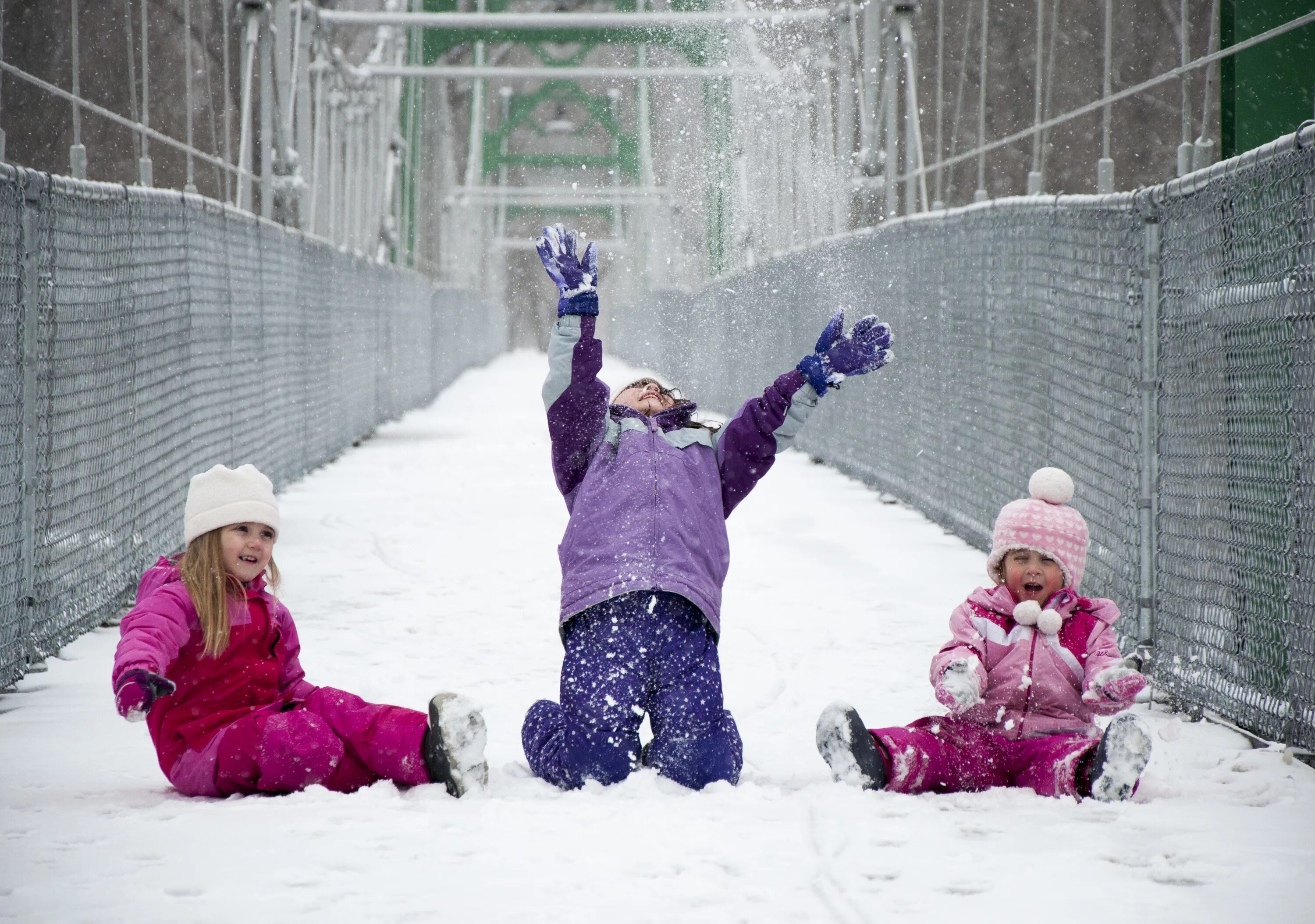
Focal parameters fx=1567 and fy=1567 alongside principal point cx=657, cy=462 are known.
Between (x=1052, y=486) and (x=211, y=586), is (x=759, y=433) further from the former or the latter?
(x=211, y=586)

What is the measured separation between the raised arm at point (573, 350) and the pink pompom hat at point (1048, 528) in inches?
41.0

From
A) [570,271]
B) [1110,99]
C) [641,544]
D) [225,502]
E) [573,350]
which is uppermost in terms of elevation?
[1110,99]

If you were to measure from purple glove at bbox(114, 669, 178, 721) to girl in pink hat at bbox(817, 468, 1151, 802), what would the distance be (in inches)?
56.8

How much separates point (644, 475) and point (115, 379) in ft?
9.68

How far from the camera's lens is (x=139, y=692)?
3.10 m

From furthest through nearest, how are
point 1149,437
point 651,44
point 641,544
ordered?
point 651,44 < point 1149,437 < point 641,544

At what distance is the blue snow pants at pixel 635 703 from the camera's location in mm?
3559

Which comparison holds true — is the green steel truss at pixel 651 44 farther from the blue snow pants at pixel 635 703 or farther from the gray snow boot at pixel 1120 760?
the gray snow boot at pixel 1120 760

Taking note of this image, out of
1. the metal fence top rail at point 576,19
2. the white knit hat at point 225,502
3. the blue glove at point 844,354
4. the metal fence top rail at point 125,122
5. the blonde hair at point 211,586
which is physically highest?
the metal fence top rail at point 576,19

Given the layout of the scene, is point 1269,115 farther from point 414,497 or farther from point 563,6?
point 563,6

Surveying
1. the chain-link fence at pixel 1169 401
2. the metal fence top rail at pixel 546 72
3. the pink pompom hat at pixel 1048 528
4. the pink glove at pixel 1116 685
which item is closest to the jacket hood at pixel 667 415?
the pink pompom hat at pixel 1048 528

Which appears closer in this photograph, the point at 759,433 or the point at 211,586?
Result: the point at 211,586

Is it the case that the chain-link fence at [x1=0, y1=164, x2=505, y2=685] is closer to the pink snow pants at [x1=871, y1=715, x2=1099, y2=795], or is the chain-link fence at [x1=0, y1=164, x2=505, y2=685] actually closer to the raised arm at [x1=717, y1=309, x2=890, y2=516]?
the raised arm at [x1=717, y1=309, x2=890, y2=516]

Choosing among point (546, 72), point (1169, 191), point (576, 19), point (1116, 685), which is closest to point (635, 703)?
point (1116, 685)
